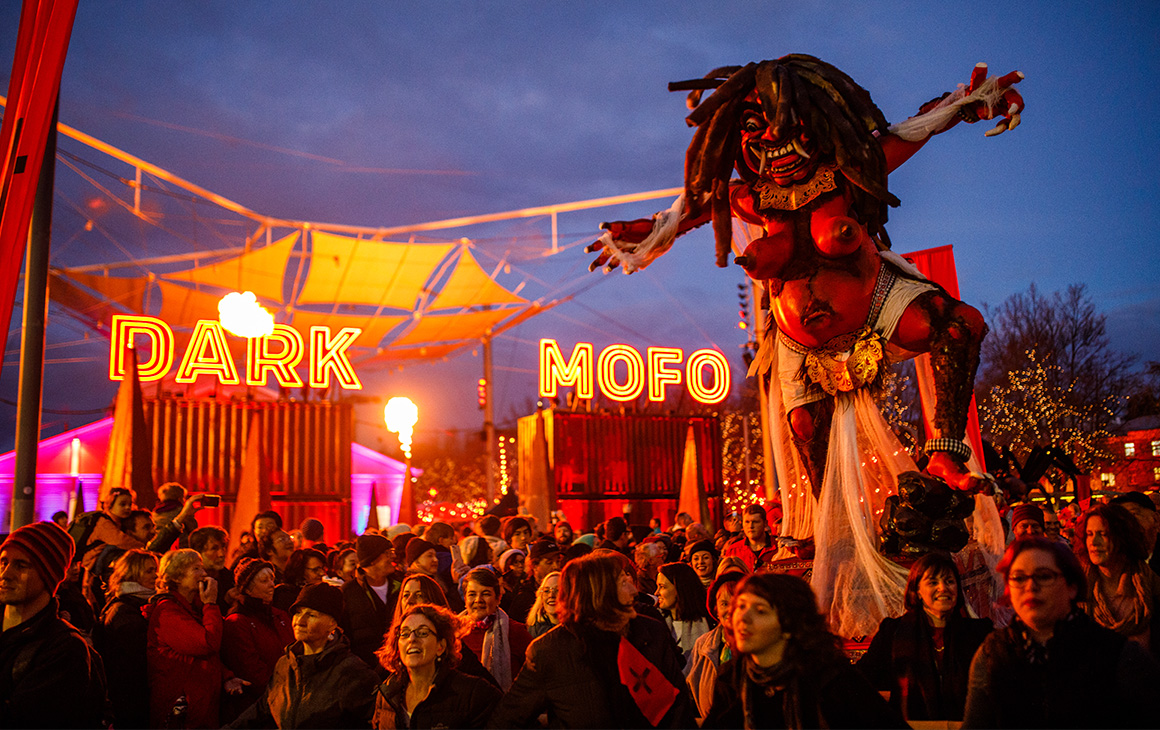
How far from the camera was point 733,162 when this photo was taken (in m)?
6.49

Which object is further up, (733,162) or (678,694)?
(733,162)

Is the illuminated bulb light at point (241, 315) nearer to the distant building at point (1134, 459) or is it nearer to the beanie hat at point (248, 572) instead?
the beanie hat at point (248, 572)

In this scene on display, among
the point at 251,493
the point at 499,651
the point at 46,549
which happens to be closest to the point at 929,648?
the point at 499,651

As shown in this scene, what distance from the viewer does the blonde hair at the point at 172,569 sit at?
4.95 m

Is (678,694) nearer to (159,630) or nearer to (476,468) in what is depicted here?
(159,630)

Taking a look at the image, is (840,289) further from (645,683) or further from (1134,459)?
(1134,459)

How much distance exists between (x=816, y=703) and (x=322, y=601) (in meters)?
2.43

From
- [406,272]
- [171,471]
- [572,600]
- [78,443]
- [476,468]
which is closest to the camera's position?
[572,600]

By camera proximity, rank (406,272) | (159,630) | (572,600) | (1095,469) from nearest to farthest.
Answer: (572,600)
(159,630)
(1095,469)
(406,272)

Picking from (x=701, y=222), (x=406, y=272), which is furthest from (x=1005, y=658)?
(x=406, y=272)

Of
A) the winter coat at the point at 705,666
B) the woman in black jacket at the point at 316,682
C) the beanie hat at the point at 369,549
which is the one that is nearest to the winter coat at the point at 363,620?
the beanie hat at the point at 369,549

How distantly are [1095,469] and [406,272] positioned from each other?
2305cm

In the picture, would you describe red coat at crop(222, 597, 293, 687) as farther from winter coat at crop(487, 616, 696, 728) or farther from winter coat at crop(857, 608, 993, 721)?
winter coat at crop(857, 608, 993, 721)

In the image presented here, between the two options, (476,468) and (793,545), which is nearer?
(793,545)
